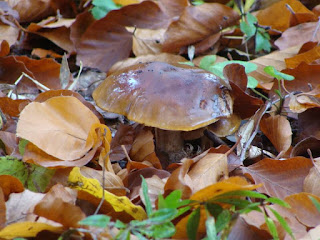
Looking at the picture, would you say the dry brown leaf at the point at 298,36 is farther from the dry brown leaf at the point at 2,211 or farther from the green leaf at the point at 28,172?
the dry brown leaf at the point at 2,211

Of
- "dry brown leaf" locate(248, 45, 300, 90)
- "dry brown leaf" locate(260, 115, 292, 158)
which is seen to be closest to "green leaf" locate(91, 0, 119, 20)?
"dry brown leaf" locate(248, 45, 300, 90)

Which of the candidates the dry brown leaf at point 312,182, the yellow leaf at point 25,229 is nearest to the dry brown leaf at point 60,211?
the yellow leaf at point 25,229

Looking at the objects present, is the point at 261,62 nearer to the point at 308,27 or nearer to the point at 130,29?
the point at 308,27

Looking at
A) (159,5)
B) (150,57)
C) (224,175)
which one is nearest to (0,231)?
(224,175)

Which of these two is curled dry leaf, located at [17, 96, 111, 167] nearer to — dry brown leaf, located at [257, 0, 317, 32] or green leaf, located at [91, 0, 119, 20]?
green leaf, located at [91, 0, 119, 20]

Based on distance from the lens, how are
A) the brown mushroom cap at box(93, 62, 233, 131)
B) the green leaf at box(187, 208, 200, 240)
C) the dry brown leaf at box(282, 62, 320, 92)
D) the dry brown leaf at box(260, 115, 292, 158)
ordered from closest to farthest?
the green leaf at box(187, 208, 200, 240), the brown mushroom cap at box(93, 62, 233, 131), the dry brown leaf at box(260, 115, 292, 158), the dry brown leaf at box(282, 62, 320, 92)

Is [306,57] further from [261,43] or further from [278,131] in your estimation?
[278,131]
